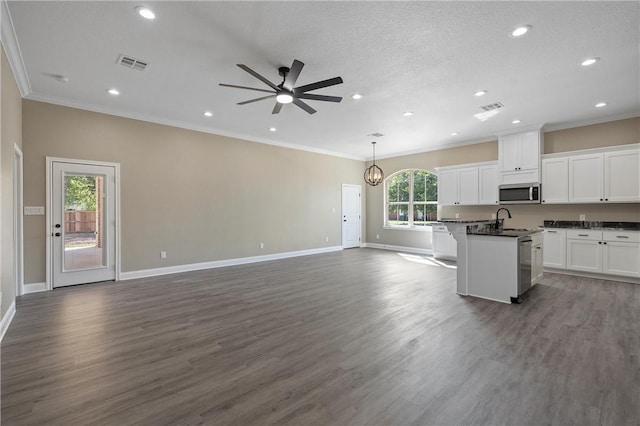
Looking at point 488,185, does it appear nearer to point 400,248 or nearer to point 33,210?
point 400,248

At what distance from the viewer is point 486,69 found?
3711mm

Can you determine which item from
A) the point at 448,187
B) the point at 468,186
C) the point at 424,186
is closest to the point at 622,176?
the point at 468,186

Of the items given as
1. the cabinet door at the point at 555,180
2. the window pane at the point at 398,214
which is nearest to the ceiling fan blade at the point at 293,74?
the cabinet door at the point at 555,180

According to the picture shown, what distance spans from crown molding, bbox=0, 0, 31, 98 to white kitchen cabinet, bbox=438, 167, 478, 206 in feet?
26.2

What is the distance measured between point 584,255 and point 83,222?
9.05 meters

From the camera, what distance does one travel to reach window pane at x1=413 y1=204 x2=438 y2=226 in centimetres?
853

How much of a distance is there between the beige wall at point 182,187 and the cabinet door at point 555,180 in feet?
17.8

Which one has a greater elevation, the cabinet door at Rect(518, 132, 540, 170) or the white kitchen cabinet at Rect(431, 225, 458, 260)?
the cabinet door at Rect(518, 132, 540, 170)

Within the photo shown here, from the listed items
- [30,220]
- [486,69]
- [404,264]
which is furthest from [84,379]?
[404,264]

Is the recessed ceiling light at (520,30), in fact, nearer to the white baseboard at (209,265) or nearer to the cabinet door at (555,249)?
the cabinet door at (555,249)

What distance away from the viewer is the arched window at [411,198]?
8.59 meters

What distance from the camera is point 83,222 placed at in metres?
5.04

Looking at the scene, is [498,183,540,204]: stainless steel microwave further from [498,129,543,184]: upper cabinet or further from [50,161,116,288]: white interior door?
[50,161,116,288]: white interior door

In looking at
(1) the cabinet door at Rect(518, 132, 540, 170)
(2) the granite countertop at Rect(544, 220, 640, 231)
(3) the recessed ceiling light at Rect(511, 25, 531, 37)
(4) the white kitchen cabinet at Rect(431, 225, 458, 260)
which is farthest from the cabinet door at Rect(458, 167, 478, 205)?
(3) the recessed ceiling light at Rect(511, 25, 531, 37)
